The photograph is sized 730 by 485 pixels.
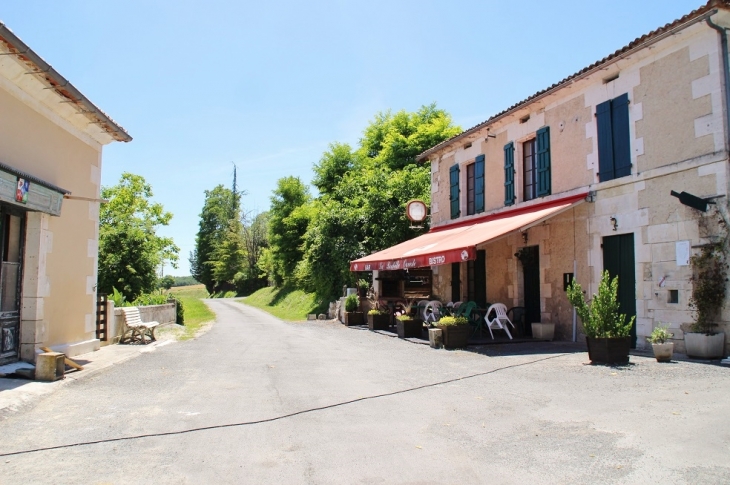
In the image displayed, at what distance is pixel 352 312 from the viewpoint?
59.2ft

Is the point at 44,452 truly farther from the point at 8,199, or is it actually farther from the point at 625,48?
the point at 625,48

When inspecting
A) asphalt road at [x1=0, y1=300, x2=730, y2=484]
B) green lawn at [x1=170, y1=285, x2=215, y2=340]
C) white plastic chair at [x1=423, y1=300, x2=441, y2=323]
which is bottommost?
green lawn at [x1=170, y1=285, x2=215, y2=340]

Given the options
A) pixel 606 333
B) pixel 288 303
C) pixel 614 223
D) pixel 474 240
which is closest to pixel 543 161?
pixel 614 223

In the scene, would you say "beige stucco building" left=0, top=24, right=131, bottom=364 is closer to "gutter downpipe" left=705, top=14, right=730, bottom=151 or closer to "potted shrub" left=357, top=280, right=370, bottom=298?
"gutter downpipe" left=705, top=14, right=730, bottom=151

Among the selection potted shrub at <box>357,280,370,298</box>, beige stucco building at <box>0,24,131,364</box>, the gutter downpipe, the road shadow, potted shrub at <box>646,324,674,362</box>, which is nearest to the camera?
beige stucco building at <box>0,24,131,364</box>

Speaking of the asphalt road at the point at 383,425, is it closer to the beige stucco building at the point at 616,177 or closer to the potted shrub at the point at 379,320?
the beige stucco building at the point at 616,177

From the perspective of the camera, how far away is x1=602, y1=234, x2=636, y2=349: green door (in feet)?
32.8

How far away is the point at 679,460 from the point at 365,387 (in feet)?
12.4

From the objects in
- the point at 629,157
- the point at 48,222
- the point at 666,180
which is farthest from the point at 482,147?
the point at 48,222

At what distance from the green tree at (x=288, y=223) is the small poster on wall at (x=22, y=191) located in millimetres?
23165

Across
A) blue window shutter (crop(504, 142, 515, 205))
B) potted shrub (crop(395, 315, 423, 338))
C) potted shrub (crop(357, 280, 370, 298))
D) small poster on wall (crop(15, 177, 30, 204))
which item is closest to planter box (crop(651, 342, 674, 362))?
potted shrub (crop(395, 315, 423, 338))

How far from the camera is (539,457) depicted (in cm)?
403

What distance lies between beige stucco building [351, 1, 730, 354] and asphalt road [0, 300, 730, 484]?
2216 mm

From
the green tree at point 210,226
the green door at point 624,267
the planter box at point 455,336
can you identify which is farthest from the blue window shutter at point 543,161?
the green tree at point 210,226
